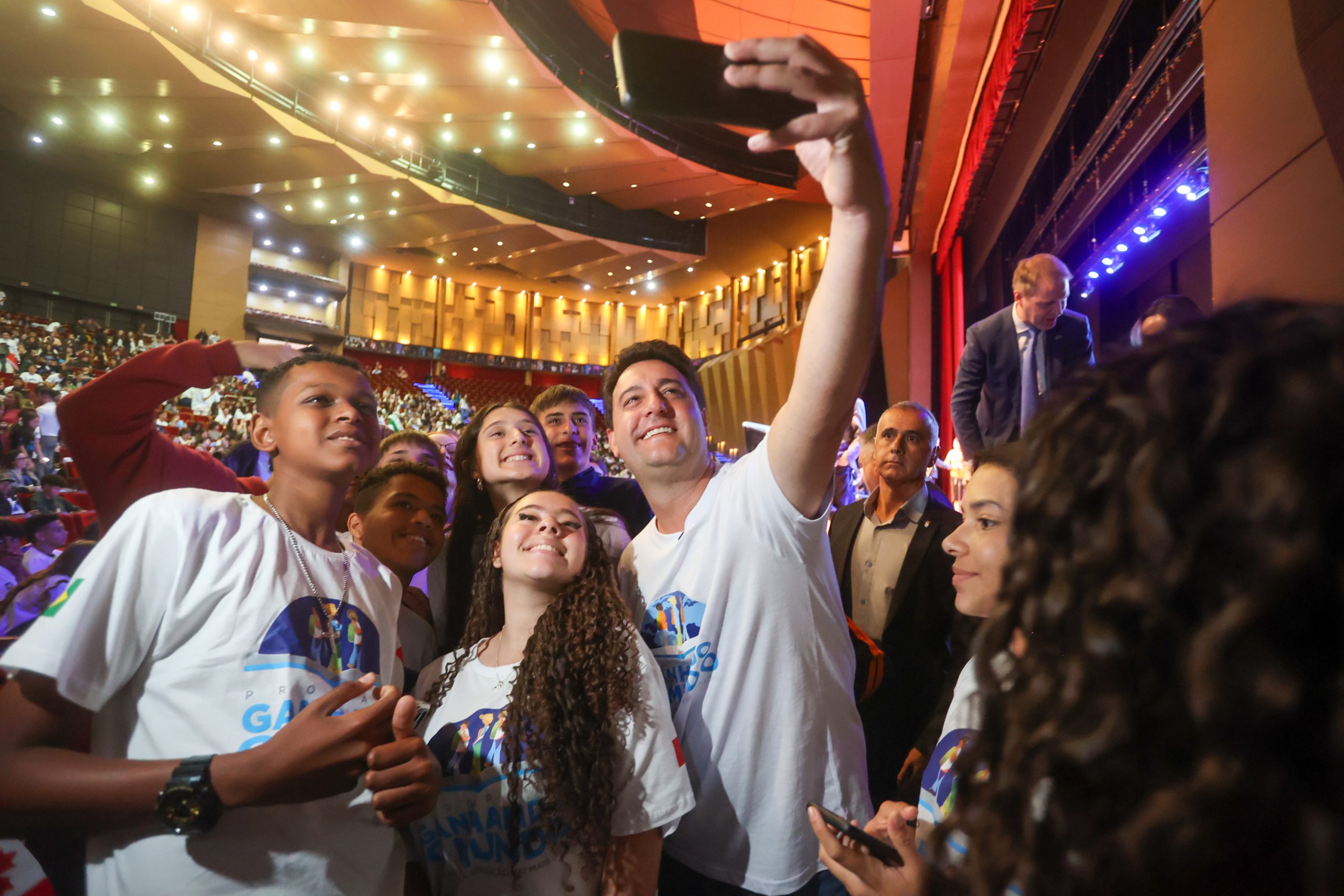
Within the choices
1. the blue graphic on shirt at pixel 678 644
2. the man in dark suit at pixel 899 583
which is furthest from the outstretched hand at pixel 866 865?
the man in dark suit at pixel 899 583

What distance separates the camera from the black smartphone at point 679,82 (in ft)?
2.77

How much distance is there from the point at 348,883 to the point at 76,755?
464mm

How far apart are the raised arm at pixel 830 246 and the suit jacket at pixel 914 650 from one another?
40.5 inches

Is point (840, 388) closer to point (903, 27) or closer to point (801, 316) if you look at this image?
point (903, 27)

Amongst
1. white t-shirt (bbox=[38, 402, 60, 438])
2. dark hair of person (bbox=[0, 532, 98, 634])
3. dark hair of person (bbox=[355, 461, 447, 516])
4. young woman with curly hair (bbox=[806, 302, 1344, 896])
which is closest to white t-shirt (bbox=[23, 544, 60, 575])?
dark hair of person (bbox=[0, 532, 98, 634])

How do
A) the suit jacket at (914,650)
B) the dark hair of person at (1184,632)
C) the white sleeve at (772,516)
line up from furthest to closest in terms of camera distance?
the suit jacket at (914,650), the white sleeve at (772,516), the dark hair of person at (1184,632)

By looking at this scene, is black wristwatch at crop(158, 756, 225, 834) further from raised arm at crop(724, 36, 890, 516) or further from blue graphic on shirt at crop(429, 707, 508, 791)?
raised arm at crop(724, 36, 890, 516)

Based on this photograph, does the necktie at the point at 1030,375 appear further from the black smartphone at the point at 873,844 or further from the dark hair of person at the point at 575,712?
the black smartphone at the point at 873,844

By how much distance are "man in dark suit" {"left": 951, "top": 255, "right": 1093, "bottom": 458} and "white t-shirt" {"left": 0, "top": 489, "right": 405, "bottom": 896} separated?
276 cm

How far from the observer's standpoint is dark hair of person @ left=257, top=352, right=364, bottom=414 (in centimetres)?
162

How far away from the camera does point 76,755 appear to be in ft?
3.44

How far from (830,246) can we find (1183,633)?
0.76 metres

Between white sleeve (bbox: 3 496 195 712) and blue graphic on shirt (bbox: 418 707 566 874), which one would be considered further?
blue graphic on shirt (bbox: 418 707 566 874)

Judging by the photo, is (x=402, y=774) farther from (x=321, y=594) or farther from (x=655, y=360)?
(x=655, y=360)
